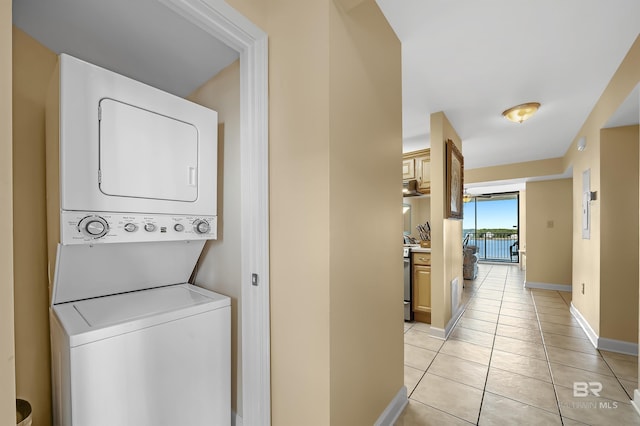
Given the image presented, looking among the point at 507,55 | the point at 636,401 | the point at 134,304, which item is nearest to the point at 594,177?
the point at 507,55

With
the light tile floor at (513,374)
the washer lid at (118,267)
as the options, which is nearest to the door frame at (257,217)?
the washer lid at (118,267)

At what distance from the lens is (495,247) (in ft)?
28.3

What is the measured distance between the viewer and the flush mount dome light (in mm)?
2682

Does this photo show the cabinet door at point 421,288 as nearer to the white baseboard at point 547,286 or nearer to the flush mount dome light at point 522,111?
the flush mount dome light at point 522,111

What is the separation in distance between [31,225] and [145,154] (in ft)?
2.30

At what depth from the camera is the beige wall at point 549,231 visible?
518cm

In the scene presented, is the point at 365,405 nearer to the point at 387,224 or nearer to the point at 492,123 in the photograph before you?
the point at 387,224

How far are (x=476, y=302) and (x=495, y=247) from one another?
538 centimetres

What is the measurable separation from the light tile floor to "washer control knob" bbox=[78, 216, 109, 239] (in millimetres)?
1908

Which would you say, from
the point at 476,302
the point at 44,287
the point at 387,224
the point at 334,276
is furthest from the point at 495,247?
the point at 44,287

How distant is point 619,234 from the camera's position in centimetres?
258

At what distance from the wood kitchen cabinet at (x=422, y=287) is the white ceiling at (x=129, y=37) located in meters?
2.84

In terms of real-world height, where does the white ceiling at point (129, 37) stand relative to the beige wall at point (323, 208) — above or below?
above

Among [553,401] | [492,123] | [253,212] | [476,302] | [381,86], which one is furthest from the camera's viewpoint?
[476,302]
